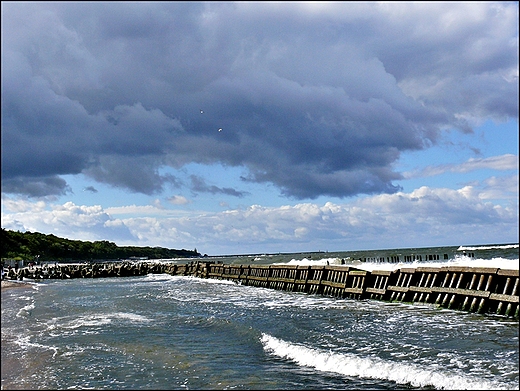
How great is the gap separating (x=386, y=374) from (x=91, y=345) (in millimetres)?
9634

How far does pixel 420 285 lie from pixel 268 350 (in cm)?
1252

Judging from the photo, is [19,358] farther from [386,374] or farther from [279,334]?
[386,374]

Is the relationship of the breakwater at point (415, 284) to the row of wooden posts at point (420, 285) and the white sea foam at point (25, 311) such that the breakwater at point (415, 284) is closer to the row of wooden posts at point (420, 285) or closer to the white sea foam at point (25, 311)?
the row of wooden posts at point (420, 285)

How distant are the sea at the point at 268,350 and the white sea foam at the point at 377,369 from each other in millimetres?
24

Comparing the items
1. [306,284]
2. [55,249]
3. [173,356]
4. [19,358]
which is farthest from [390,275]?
[55,249]

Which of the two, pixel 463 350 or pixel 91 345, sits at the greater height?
pixel 463 350

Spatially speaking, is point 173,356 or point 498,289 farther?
point 498,289

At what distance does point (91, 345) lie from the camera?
1617cm

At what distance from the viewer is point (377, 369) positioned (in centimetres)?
1171

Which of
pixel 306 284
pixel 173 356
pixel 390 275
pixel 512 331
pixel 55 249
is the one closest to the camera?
pixel 173 356

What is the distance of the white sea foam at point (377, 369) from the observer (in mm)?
10320

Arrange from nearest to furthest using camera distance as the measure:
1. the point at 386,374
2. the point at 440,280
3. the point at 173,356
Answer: the point at 386,374
the point at 173,356
the point at 440,280

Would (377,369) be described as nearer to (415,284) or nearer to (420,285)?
(420,285)

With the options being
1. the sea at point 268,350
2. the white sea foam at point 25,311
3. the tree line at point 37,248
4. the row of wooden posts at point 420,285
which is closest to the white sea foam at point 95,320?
the sea at point 268,350
